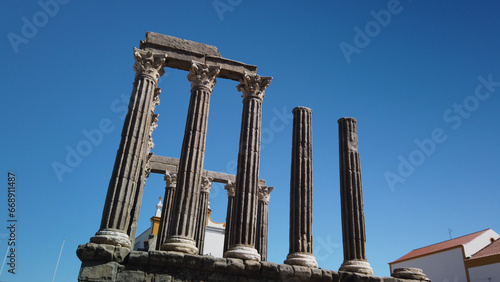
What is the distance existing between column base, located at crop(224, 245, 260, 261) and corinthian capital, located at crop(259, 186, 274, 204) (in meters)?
9.09

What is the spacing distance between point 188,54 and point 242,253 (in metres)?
8.04

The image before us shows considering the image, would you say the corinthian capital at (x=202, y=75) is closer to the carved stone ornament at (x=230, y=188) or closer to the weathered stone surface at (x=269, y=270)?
the weathered stone surface at (x=269, y=270)

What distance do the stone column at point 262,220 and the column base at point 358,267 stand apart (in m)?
5.60

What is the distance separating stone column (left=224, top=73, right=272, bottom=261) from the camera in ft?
40.2

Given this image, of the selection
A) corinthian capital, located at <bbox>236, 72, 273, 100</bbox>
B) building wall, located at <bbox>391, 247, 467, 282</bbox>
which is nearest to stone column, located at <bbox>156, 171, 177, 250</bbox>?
corinthian capital, located at <bbox>236, 72, 273, 100</bbox>

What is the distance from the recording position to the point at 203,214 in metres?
19.7

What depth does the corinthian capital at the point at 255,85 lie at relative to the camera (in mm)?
14922

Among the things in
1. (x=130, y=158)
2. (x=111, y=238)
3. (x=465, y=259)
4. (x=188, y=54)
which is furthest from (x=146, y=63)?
(x=465, y=259)

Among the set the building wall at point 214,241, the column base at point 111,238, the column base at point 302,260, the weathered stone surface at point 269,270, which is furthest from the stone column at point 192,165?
the building wall at point 214,241

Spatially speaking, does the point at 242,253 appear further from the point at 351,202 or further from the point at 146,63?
the point at 146,63

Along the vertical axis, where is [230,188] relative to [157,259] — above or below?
above

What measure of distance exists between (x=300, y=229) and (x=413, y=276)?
410cm

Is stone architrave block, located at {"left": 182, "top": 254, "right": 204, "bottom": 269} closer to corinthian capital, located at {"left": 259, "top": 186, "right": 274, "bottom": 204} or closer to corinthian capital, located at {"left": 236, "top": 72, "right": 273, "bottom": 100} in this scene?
corinthian capital, located at {"left": 236, "top": 72, "right": 273, "bottom": 100}

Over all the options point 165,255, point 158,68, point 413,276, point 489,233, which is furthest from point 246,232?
point 489,233
